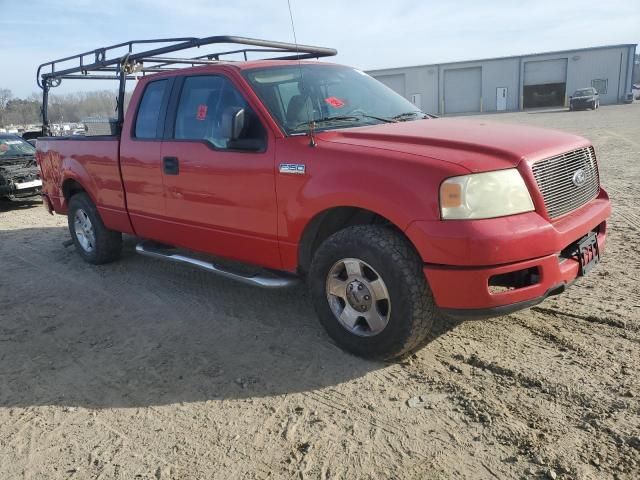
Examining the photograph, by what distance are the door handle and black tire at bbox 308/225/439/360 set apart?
166 cm

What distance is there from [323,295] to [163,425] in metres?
1.31

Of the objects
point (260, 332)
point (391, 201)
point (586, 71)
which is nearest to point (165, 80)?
point (260, 332)

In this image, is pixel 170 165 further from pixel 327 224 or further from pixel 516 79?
pixel 516 79

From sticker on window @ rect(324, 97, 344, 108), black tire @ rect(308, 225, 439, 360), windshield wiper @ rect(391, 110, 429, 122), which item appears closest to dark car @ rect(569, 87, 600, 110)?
windshield wiper @ rect(391, 110, 429, 122)

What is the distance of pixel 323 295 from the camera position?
368 centimetres

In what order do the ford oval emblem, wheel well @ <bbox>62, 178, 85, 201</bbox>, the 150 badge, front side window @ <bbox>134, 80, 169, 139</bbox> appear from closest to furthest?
the ford oval emblem, the 150 badge, front side window @ <bbox>134, 80, 169, 139</bbox>, wheel well @ <bbox>62, 178, 85, 201</bbox>

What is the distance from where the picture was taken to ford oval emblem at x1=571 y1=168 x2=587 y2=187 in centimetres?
351

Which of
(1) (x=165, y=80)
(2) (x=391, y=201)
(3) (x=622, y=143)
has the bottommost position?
(3) (x=622, y=143)

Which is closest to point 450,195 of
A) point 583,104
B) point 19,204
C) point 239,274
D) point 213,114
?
point 239,274

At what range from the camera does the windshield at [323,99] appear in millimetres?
4000

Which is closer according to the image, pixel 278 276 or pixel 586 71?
pixel 278 276

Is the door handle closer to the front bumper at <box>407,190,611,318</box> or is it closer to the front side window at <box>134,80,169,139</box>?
the front side window at <box>134,80,169,139</box>

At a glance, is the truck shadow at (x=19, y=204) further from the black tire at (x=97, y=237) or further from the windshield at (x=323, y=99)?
the windshield at (x=323, y=99)

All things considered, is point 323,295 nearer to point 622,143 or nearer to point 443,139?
point 443,139
